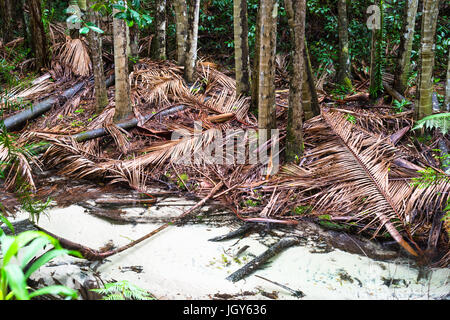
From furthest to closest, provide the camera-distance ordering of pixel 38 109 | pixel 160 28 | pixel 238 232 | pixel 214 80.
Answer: pixel 160 28 → pixel 214 80 → pixel 38 109 → pixel 238 232

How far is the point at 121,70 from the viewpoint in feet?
17.2

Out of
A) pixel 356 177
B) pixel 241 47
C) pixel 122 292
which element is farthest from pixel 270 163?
pixel 122 292

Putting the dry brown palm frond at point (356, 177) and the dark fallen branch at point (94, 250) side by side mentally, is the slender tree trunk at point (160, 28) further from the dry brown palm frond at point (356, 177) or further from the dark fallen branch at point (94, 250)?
the dark fallen branch at point (94, 250)

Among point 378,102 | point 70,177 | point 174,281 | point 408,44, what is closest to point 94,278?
Answer: point 174,281

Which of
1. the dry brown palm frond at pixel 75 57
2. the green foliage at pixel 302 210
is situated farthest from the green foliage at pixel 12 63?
the green foliage at pixel 302 210

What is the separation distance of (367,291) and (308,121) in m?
2.36

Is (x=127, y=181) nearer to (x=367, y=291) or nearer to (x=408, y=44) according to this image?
(x=367, y=291)

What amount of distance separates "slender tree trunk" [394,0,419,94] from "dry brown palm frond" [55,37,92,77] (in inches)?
198

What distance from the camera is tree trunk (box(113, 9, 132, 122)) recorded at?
198 inches

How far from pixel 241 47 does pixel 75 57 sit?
3242 mm

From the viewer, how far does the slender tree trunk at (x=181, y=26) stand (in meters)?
6.67

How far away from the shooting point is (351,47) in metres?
7.97

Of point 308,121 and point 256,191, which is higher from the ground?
point 308,121

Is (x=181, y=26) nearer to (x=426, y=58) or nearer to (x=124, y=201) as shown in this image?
(x=124, y=201)
